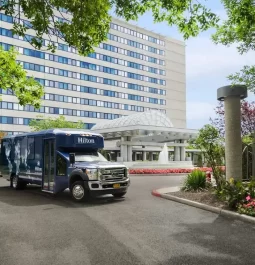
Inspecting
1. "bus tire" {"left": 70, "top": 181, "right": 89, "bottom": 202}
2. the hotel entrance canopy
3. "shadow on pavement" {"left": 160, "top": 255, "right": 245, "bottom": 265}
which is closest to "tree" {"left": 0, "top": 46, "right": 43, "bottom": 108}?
"bus tire" {"left": 70, "top": 181, "right": 89, "bottom": 202}

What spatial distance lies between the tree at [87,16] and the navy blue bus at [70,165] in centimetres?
571

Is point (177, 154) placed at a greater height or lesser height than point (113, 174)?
greater

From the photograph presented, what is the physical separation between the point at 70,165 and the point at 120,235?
21.3 feet

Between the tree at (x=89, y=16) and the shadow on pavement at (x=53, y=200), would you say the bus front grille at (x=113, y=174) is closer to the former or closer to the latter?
the shadow on pavement at (x=53, y=200)

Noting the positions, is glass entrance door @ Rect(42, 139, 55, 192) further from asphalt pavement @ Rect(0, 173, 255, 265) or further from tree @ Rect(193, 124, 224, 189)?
tree @ Rect(193, 124, 224, 189)

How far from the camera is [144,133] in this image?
46969 mm

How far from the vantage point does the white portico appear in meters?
45.6

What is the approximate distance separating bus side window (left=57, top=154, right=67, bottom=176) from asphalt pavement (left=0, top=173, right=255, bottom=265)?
1.90 meters

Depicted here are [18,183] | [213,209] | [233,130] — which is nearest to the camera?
[213,209]

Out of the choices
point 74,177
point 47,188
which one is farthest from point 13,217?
point 47,188

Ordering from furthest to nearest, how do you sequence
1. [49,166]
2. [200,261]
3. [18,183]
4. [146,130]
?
[146,130]
[18,183]
[49,166]
[200,261]

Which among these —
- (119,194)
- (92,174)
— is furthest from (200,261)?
(119,194)

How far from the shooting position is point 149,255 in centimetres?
629

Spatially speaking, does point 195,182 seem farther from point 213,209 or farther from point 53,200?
point 53,200
